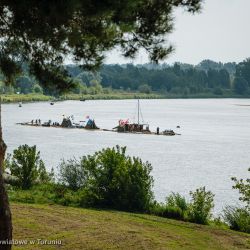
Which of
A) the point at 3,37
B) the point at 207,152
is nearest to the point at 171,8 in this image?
the point at 3,37

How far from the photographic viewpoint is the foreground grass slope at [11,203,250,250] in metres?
14.0

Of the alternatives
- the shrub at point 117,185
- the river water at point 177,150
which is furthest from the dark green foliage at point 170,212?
the river water at point 177,150

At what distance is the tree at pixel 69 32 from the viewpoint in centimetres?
952

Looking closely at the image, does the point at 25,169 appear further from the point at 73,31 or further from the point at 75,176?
the point at 73,31

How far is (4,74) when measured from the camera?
41.3 feet

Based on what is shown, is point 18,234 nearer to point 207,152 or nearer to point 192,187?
point 192,187

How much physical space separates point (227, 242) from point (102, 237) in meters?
3.67

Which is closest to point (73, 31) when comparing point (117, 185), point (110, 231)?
point (110, 231)

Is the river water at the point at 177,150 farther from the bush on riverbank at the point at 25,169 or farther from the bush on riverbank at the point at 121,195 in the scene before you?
the bush on riverbank at the point at 25,169

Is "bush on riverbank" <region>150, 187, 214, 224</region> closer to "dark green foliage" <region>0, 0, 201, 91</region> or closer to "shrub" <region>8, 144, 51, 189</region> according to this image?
"shrub" <region>8, 144, 51, 189</region>

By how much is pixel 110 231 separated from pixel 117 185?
14.7ft

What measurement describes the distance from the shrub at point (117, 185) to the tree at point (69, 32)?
7.67 meters

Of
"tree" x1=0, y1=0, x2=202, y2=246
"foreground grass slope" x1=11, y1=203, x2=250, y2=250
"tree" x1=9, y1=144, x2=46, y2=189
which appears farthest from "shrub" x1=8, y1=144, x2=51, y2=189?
"tree" x1=0, y1=0, x2=202, y2=246

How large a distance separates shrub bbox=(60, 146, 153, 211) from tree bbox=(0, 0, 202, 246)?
7665 millimetres
